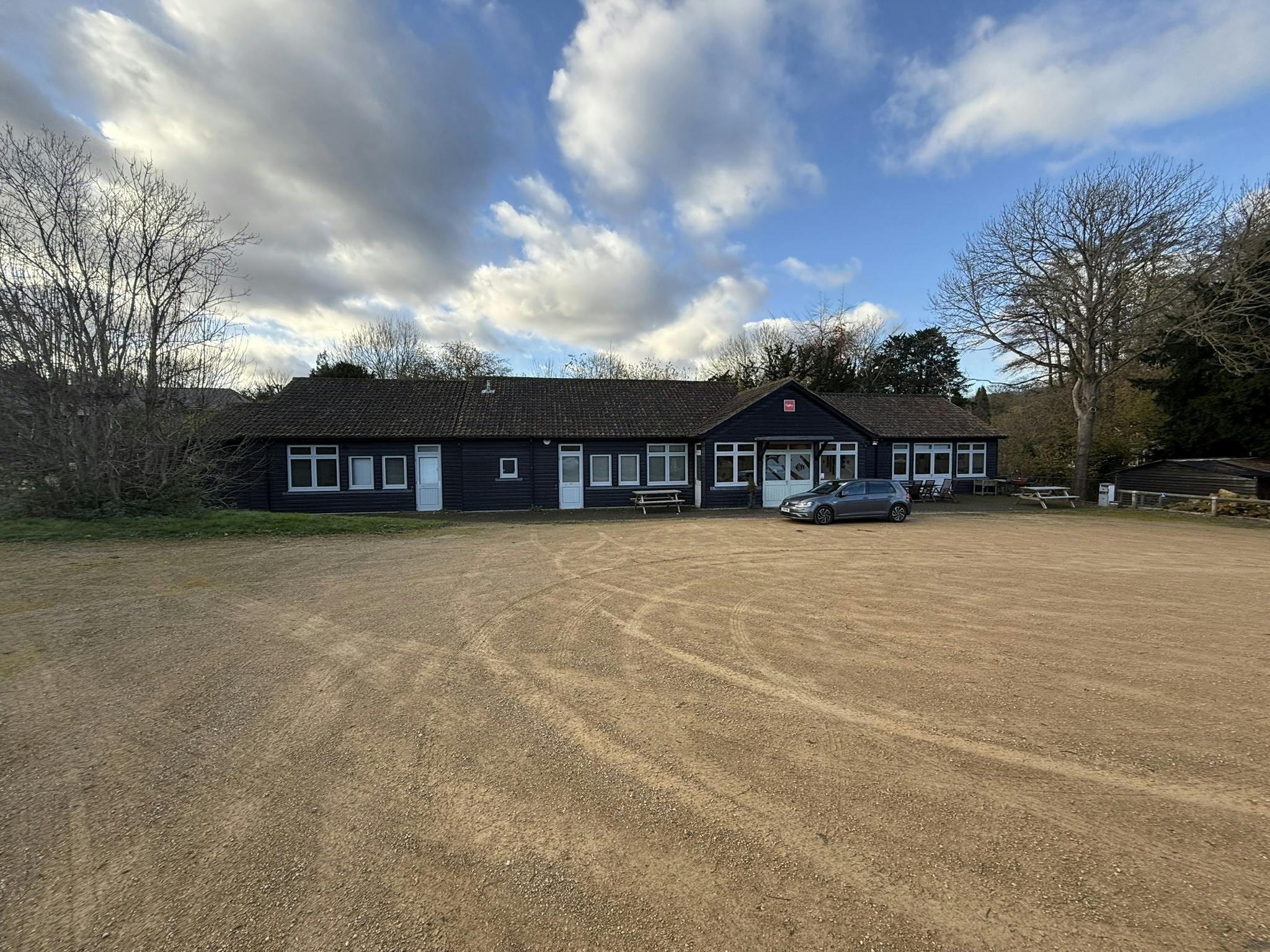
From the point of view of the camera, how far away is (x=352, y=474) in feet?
67.3

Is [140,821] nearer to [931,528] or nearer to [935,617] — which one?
[935,617]

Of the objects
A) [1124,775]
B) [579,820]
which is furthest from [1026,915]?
[579,820]

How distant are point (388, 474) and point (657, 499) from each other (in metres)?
10.2

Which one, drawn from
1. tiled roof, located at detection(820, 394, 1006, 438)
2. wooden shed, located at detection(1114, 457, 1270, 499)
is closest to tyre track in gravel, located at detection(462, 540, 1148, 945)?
tiled roof, located at detection(820, 394, 1006, 438)

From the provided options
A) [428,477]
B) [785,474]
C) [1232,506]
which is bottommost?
[1232,506]

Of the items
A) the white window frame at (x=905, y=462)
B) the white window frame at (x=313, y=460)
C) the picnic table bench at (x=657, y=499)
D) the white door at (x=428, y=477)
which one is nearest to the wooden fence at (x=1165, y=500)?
the white window frame at (x=905, y=462)

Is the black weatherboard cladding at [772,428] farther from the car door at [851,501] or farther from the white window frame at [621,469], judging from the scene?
the car door at [851,501]

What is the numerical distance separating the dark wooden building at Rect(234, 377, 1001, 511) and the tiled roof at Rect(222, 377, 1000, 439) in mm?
65

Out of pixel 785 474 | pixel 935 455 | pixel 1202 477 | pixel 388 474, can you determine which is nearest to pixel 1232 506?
pixel 1202 477

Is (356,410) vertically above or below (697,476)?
above

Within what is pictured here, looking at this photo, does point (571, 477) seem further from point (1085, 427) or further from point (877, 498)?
point (1085, 427)

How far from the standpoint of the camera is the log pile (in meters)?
18.9

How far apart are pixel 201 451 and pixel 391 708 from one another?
591 inches

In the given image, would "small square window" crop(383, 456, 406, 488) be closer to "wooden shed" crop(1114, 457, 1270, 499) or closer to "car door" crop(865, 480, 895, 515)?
"car door" crop(865, 480, 895, 515)
